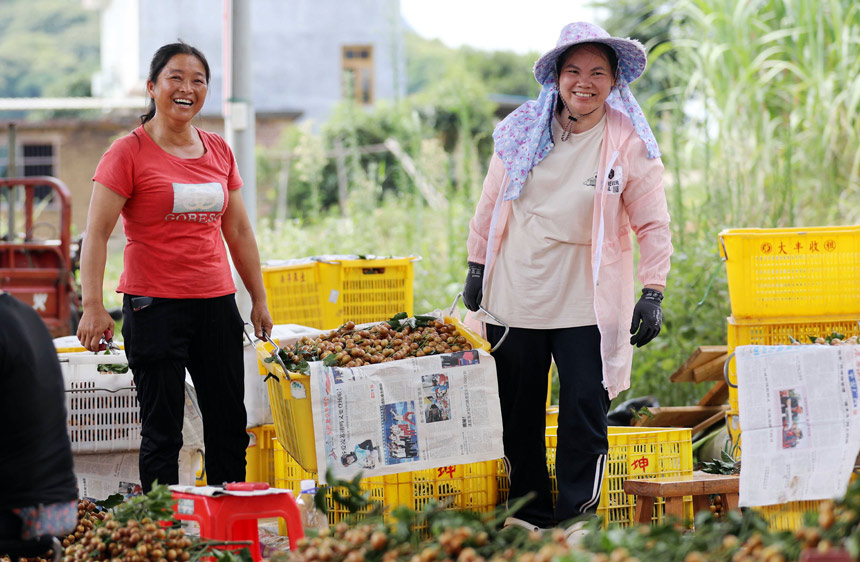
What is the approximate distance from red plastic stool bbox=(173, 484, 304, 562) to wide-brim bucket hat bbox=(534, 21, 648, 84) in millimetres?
1856

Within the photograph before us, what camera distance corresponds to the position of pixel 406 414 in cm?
369

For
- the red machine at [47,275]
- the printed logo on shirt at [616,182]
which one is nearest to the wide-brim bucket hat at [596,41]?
the printed logo on shirt at [616,182]

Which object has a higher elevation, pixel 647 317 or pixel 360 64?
pixel 360 64

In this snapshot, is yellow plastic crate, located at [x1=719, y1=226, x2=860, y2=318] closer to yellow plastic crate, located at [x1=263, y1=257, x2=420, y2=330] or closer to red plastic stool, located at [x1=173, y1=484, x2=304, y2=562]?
yellow plastic crate, located at [x1=263, y1=257, x2=420, y2=330]

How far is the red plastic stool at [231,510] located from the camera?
3.20 m

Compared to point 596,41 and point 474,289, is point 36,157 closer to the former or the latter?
point 474,289

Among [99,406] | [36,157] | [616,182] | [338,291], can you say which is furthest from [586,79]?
[36,157]

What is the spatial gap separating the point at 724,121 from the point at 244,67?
3.53 m

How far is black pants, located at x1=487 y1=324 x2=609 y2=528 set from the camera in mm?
3725

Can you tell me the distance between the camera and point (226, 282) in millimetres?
3924

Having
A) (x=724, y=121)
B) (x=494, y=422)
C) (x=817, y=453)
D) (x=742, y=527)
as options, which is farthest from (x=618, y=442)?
(x=724, y=121)

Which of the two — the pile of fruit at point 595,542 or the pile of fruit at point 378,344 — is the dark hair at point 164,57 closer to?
the pile of fruit at point 378,344

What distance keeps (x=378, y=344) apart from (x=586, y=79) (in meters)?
1.25

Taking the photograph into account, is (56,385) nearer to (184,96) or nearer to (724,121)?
(184,96)
